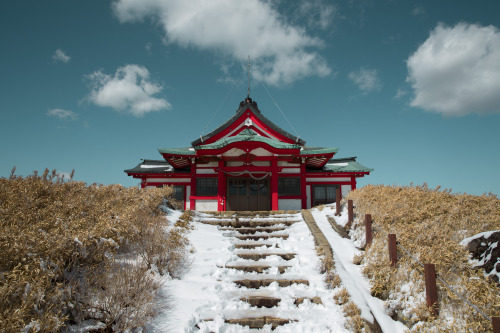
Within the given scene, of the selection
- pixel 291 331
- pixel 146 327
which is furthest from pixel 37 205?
pixel 291 331

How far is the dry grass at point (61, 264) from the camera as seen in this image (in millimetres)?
3262

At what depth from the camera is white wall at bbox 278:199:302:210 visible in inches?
609

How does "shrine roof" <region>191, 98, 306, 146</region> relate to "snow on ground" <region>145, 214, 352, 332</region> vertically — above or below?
above

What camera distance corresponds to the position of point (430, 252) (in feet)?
17.4

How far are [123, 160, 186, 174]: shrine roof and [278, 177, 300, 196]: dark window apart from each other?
5911mm

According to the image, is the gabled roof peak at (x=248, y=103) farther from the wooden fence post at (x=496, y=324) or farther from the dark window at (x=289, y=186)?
the wooden fence post at (x=496, y=324)

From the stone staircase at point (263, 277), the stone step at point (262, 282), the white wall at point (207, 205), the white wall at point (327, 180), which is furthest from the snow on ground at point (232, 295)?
the white wall at point (327, 180)

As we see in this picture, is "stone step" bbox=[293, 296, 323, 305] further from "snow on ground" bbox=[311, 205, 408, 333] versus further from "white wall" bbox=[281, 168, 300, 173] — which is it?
"white wall" bbox=[281, 168, 300, 173]

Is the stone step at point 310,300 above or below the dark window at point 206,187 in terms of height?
below

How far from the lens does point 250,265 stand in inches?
257

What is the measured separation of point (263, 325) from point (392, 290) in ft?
8.58

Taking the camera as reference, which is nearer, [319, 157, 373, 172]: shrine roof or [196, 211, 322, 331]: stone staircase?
[196, 211, 322, 331]: stone staircase

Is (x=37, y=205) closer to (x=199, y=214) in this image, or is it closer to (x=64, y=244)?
(x=64, y=244)

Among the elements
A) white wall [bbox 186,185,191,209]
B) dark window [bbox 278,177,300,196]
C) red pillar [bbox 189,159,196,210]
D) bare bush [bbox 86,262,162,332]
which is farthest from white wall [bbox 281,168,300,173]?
bare bush [bbox 86,262,162,332]
